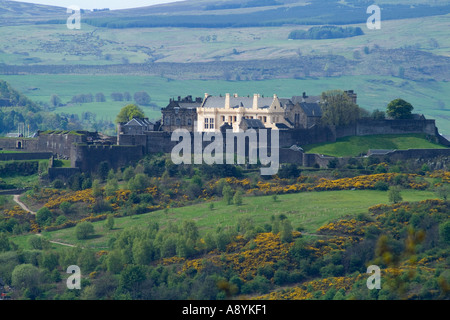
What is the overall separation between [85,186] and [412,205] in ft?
102

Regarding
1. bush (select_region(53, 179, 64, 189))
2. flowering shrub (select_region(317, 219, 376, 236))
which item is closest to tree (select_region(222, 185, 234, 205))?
flowering shrub (select_region(317, 219, 376, 236))

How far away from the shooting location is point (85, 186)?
97.3 metres

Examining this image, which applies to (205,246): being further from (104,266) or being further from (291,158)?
(291,158)

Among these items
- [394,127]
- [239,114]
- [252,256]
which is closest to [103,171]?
→ [239,114]

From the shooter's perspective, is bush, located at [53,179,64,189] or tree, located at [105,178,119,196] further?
bush, located at [53,179,64,189]

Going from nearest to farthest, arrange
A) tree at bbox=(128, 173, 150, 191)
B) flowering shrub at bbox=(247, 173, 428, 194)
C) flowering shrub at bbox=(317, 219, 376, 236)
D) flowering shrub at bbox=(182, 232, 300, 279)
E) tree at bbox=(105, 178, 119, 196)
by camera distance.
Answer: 1. flowering shrub at bbox=(182, 232, 300, 279)
2. flowering shrub at bbox=(317, 219, 376, 236)
3. flowering shrub at bbox=(247, 173, 428, 194)
4. tree at bbox=(105, 178, 119, 196)
5. tree at bbox=(128, 173, 150, 191)

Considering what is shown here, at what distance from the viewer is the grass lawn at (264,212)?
8394 cm

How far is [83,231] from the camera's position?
3371 inches

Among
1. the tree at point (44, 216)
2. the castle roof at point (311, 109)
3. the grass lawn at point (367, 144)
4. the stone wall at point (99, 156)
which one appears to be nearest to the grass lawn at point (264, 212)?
the tree at point (44, 216)

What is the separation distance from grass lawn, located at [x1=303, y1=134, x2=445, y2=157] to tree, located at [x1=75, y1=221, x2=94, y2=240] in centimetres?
2509

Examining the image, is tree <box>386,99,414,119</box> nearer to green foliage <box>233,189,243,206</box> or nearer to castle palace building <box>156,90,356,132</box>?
castle palace building <box>156,90,356,132</box>

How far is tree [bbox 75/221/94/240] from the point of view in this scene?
85500 mm

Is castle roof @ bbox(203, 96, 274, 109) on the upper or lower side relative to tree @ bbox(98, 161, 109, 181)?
upper

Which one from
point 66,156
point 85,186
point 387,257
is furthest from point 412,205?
point 387,257
